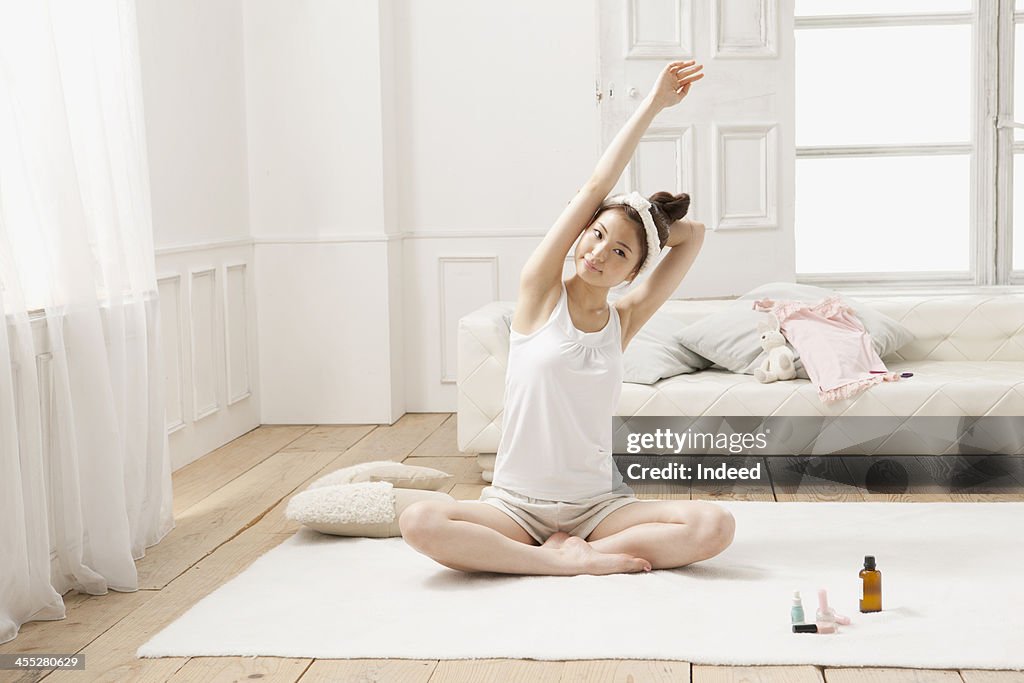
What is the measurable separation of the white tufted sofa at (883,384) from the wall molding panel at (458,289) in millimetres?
951

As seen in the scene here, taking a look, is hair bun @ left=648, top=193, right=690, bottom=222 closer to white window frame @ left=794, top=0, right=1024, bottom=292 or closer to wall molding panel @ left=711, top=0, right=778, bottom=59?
wall molding panel @ left=711, top=0, right=778, bottom=59

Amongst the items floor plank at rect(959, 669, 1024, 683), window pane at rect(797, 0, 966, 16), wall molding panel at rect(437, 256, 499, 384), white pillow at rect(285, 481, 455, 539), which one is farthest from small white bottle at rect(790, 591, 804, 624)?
window pane at rect(797, 0, 966, 16)

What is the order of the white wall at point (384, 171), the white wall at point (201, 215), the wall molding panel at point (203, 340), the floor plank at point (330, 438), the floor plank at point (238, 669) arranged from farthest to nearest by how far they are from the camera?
→ the white wall at point (384, 171), the floor plank at point (330, 438), the wall molding panel at point (203, 340), the white wall at point (201, 215), the floor plank at point (238, 669)

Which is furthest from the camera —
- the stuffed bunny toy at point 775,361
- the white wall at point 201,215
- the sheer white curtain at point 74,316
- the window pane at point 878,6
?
the window pane at point 878,6

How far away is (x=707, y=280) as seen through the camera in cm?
458

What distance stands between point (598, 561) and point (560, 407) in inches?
13.6

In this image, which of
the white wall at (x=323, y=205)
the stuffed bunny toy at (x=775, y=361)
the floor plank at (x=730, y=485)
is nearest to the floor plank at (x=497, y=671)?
the floor plank at (x=730, y=485)

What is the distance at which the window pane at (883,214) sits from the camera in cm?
489

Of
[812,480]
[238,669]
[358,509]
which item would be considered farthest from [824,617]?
[812,480]

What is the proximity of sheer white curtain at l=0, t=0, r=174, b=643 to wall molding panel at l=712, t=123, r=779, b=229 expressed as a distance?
92.4 inches

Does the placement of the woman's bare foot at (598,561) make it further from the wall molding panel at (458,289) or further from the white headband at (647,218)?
the wall molding panel at (458,289)

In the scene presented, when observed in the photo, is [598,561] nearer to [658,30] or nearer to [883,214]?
[658,30]

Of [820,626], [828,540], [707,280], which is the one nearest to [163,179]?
[707,280]

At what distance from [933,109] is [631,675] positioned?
11.9 ft
